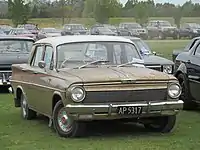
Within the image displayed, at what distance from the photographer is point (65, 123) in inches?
367

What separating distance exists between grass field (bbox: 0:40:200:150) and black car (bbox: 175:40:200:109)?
34.3 inches

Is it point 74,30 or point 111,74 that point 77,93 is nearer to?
point 111,74

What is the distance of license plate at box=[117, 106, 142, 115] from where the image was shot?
8883 millimetres

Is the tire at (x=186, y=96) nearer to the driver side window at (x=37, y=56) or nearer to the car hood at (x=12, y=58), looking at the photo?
the driver side window at (x=37, y=56)

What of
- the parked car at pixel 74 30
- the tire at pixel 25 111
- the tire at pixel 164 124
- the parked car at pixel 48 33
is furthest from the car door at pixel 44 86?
the parked car at pixel 74 30

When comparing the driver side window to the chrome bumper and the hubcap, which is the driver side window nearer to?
the hubcap

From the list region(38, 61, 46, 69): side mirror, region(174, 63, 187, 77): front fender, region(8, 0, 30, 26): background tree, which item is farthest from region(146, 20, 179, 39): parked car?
region(38, 61, 46, 69): side mirror

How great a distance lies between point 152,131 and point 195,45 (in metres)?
3.33

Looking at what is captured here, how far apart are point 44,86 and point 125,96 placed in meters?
1.57

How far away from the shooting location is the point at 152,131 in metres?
9.92

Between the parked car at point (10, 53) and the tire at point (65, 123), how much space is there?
6664 mm

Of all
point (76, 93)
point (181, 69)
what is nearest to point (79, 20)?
point (181, 69)

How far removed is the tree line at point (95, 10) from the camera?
7394 centimetres

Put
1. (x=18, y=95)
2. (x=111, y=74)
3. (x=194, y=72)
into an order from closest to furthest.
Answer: (x=111, y=74) < (x=18, y=95) < (x=194, y=72)
